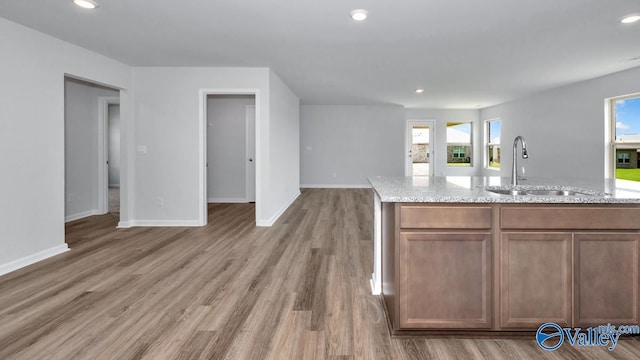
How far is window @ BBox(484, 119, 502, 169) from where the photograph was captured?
9883 mm

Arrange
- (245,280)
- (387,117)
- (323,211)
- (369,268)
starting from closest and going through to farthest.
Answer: (245,280) → (369,268) → (323,211) → (387,117)

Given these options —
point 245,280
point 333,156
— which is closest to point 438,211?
point 245,280

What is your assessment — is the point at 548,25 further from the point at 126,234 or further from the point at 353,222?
the point at 126,234

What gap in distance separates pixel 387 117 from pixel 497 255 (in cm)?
812

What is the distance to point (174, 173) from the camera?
5035mm

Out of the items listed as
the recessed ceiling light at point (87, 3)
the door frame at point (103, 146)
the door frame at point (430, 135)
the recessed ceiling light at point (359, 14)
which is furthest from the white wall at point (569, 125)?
the door frame at point (103, 146)

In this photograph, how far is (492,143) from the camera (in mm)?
10148

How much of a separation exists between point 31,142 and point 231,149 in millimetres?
4024

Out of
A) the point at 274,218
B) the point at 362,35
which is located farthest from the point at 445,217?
the point at 274,218

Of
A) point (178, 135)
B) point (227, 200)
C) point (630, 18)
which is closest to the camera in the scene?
point (630, 18)

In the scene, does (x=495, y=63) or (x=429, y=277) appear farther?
(x=495, y=63)

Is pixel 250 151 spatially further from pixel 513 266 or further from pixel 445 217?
pixel 513 266

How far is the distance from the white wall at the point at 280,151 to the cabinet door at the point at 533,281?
3.61 meters

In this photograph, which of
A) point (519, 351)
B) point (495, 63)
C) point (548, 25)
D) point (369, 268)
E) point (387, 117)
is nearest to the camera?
point (519, 351)
